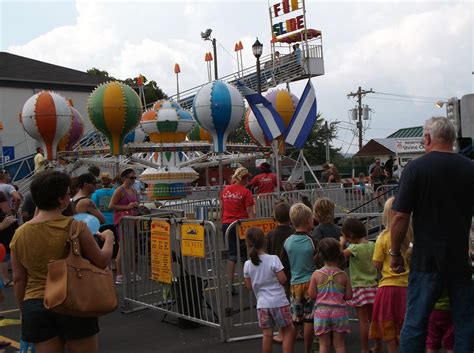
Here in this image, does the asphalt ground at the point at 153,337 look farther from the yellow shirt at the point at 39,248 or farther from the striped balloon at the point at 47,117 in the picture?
the striped balloon at the point at 47,117

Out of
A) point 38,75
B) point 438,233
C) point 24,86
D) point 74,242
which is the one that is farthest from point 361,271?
point 38,75

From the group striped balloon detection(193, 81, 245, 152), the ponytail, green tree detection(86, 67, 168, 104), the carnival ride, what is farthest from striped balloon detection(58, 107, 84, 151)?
green tree detection(86, 67, 168, 104)

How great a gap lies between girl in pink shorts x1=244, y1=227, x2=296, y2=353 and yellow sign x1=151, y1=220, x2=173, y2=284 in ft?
5.43

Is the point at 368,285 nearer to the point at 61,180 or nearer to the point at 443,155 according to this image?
the point at 443,155

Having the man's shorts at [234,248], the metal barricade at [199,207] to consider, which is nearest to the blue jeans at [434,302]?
the man's shorts at [234,248]

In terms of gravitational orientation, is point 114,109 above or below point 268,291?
above

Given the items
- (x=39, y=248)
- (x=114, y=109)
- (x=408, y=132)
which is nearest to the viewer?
(x=39, y=248)

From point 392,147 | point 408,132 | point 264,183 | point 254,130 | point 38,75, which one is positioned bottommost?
point 264,183

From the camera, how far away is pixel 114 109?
572 inches

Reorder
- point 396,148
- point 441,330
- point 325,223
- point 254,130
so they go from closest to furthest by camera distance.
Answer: point 441,330 → point 325,223 → point 254,130 → point 396,148

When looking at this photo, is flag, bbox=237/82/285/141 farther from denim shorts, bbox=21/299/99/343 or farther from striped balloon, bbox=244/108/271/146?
striped balloon, bbox=244/108/271/146

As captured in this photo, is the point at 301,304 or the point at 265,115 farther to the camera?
the point at 265,115

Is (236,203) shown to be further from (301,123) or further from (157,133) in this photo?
(157,133)

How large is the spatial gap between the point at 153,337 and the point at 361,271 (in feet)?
8.61
